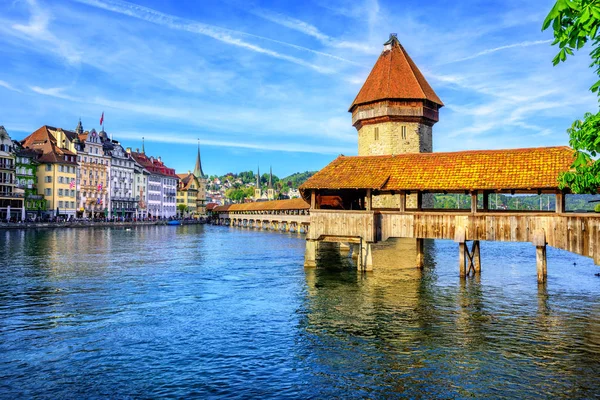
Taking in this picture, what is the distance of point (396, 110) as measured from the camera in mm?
46000

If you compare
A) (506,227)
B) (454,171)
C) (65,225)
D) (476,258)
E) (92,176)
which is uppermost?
(92,176)

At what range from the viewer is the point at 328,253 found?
123 ft

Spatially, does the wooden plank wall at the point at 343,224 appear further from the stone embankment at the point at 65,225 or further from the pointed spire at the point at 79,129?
the pointed spire at the point at 79,129

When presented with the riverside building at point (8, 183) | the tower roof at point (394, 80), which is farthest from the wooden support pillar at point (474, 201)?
the riverside building at point (8, 183)

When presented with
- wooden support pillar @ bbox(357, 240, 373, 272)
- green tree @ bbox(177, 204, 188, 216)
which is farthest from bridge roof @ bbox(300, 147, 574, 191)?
green tree @ bbox(177, 204, 188, 216)

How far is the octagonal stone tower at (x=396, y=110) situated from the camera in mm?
46094

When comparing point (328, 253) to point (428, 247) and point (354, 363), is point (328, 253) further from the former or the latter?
point (354, 363)

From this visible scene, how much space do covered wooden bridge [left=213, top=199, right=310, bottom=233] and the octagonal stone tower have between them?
1831cm

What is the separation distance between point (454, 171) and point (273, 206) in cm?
6483

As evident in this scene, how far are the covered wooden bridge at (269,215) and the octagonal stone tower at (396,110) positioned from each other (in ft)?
60.1

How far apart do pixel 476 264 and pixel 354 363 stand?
1790cm

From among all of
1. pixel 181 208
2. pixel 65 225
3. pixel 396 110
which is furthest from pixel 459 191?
pixel 181 208

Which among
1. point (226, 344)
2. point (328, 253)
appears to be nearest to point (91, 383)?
point (226, 344)

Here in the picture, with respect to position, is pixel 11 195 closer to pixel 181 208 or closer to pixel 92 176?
pixel 92 176
